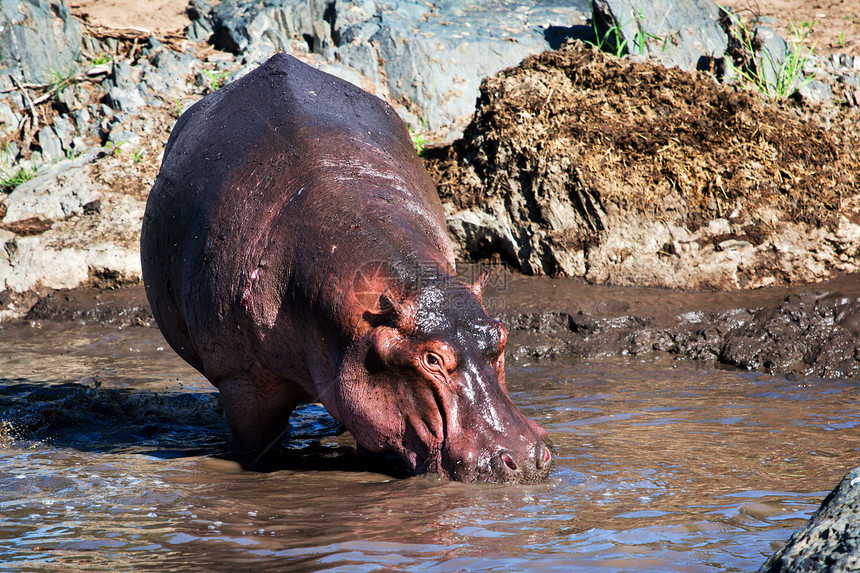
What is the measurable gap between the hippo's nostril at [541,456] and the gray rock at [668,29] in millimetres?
7002

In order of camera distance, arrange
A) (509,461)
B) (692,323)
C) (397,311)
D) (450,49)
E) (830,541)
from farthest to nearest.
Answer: (450,49) → (692,323) → (397,311) → (509,461) → (830,541)

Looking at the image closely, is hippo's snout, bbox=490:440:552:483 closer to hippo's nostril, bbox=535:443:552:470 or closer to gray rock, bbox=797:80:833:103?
hippo's nostril, bbox=535:443:552:470

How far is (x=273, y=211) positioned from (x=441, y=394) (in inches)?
55.1

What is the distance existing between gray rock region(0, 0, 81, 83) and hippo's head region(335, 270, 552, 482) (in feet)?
31.5

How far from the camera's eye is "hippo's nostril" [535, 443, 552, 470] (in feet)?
12.5

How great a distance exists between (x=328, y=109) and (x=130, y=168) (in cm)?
557

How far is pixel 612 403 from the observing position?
5.98 meters

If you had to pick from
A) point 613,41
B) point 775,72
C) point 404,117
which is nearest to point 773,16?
point 613,41

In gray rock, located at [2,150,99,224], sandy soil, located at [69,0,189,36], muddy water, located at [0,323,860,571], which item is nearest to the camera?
muddy water, located at [0,323,860,571]

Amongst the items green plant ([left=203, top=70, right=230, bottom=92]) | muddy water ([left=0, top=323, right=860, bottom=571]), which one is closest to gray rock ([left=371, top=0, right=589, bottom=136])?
green plant ([left=203, top=70, right=230, bottom=92])

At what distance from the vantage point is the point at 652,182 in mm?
8281

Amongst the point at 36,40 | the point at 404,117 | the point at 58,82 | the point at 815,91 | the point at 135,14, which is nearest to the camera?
the point at 815,91

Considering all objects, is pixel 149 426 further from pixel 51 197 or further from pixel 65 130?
pixel 65 130

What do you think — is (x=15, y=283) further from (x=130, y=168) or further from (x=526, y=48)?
(x=526, y=48)
